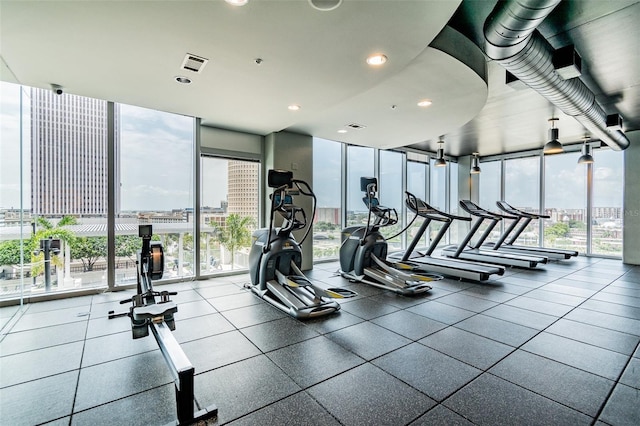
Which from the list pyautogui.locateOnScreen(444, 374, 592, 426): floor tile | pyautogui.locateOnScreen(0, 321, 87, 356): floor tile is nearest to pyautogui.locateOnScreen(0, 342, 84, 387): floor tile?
pyautogui.locateOnScreen(0, 321, 87, 356): floor tile

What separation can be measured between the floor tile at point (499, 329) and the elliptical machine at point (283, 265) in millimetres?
1460

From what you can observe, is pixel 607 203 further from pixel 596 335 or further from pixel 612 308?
pixel 596 335

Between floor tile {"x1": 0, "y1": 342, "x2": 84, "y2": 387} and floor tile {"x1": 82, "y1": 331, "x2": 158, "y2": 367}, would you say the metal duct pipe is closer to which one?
floor tile {"x1": 82, "y1": 331, "x2": 158, "y2": 367}

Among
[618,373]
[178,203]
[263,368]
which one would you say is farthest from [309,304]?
[178,203]

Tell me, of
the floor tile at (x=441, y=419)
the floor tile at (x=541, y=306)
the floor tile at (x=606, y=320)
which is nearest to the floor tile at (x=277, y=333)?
the floor tile at (x=441, y=419)

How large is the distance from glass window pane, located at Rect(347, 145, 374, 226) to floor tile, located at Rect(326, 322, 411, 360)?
4662mm

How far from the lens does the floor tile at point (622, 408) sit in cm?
195

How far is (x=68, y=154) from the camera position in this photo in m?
4.67

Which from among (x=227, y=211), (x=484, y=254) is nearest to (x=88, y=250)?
(x=227, y=211)

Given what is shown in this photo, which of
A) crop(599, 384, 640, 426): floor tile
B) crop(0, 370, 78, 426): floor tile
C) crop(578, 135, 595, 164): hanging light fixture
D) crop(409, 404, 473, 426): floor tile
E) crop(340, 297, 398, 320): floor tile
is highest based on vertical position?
crop(578, 135, 595, 164): hanging light fixture

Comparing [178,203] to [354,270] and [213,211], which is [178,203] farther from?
[354,270]

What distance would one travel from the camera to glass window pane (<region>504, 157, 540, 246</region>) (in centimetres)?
950

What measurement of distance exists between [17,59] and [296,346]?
398 cm

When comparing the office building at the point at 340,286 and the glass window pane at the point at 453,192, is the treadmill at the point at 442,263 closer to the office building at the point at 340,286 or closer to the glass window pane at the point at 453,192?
the office building at the point at 340,286
